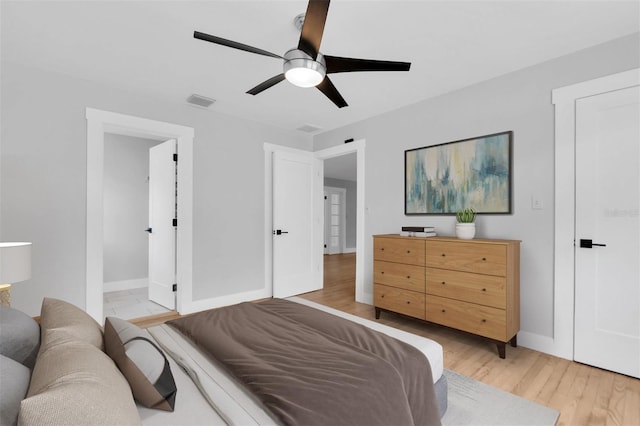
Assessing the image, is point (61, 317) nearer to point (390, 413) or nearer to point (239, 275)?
point (390, 413)

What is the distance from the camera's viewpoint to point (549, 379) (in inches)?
85.0

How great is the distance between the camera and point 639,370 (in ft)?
7.04

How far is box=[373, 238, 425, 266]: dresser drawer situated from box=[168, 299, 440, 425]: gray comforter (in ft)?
4.91

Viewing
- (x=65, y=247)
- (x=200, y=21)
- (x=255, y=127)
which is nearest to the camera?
(x=200, y=21)

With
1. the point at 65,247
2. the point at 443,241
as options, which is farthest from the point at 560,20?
the point at 65,247

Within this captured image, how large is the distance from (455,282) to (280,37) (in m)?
2.48

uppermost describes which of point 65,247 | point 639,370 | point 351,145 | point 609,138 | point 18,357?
point 351,145

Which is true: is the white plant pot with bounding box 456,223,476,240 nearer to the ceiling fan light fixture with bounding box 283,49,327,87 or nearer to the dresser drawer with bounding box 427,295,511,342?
the dresser drawer with bounding box 427,295,511,342

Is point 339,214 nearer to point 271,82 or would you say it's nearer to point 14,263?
point 271,82

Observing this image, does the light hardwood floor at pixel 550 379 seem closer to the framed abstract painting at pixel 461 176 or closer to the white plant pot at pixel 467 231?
the white plant pot at pixel 467 231

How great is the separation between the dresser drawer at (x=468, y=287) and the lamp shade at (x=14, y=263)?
309 centimetres

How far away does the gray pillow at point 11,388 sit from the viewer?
69 centimetres

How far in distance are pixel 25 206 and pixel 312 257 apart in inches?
129

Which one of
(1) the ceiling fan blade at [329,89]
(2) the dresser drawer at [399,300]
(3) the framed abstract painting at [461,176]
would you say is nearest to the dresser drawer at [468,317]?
(2) the dresser drawer at [399,300]
